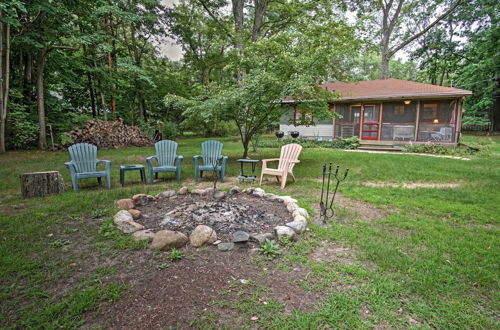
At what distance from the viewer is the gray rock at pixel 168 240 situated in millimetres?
2244

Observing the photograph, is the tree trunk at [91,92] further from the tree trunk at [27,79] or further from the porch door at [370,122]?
the porch door at [370,122]

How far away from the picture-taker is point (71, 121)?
10.7 metres

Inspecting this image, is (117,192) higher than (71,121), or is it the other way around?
(71,121)

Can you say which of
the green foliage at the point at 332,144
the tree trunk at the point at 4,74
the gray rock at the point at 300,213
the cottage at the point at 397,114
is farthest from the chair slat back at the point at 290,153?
the tree trunk at the point at 4,74

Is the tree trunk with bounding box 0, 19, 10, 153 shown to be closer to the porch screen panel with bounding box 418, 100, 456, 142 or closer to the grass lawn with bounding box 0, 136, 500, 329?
the grass lawn with bounding box 0, 136, 500, 329

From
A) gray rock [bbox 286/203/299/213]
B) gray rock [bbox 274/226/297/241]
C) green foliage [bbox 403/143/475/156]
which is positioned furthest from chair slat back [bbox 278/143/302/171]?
green foliage [bbox 403/143/475/156]

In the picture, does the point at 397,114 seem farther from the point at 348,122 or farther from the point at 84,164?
the point at 84,164

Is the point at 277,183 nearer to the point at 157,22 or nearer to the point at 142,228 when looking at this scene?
the point at 142,228

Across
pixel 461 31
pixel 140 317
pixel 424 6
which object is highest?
pixel 424 6

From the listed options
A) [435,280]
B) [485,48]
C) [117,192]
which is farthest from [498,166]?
[485,48]

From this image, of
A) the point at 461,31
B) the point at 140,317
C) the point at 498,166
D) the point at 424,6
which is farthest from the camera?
the point at 461,31

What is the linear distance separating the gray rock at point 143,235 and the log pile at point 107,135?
9.56 metres

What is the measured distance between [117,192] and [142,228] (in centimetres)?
192

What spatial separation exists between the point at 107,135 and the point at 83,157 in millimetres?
7278
